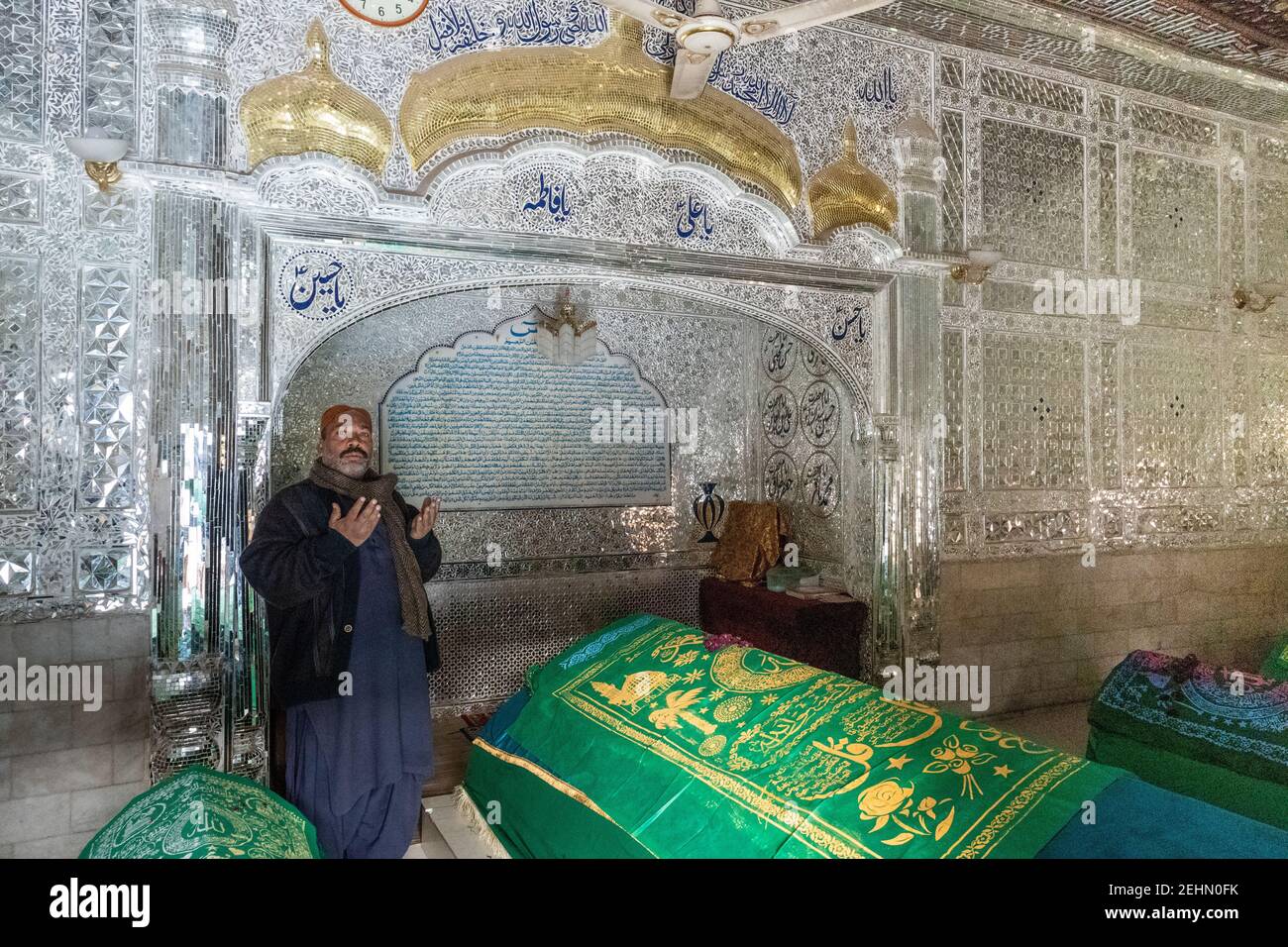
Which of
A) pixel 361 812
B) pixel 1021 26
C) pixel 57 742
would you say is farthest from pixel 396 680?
pixel 1021 26

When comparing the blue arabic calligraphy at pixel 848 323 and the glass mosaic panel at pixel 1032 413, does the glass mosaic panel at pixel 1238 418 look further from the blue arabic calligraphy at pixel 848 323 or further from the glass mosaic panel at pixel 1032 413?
the blue arabic calligraphy at pixel 848 323

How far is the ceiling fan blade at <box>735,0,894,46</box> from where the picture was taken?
2.66 metres

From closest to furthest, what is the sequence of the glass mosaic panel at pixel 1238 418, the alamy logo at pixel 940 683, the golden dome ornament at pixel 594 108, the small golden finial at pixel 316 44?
the small golden finial at pixel 316 44, the golden dome ornament at pixel 594 108, the alamy logo at pixel 940 683, the glass mosaic panel at pixel 1238 418

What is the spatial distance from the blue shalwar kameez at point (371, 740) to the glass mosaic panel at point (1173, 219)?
4.88m

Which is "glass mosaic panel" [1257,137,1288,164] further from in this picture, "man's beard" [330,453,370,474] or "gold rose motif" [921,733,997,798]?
"man's beard" [330,453,370,474]

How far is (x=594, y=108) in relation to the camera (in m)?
3.95

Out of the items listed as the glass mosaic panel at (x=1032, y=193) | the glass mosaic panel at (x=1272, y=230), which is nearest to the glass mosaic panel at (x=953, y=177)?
the glass mosaic panel at (x=1032, y=193)

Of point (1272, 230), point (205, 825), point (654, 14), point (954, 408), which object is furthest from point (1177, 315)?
point (205, 825)

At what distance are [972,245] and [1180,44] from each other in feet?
6.16

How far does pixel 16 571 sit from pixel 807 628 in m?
3.43

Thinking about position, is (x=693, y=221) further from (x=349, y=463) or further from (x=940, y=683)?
(x=940, y=683)

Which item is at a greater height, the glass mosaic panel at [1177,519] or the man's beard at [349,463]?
the man's beard at [349,463]

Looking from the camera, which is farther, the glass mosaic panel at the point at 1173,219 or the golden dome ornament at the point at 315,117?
the glass mosaic panel at the point at 1173,219

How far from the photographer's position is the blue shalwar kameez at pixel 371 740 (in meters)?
3.26
